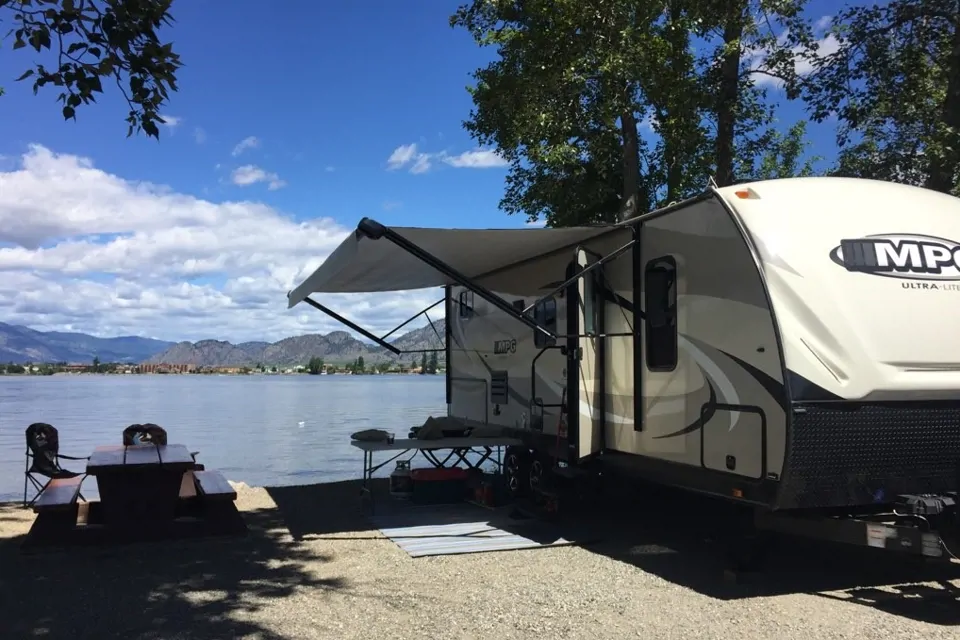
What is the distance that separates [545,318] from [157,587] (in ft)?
14.9

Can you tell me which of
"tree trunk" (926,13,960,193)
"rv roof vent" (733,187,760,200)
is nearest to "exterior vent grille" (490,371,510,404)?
"rv roof vent" (733,187,760,200)

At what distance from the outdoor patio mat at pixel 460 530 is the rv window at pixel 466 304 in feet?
10.4

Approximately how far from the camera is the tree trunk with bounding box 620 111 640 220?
1166 cm

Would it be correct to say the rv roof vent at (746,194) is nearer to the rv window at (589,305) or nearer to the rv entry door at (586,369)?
the rv entry door at (586,369)

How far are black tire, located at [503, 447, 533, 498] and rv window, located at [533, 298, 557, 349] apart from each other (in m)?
1.31

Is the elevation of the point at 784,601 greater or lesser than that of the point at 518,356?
A: lesser

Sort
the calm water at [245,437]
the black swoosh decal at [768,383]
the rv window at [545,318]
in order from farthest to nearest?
the calm water at [245,437], the rv window at [545,318], the black swoosh decal at [768,383]

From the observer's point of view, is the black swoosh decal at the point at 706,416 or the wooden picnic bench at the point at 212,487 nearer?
the black swoosh decal at the point at 706,416

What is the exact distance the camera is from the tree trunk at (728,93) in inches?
447

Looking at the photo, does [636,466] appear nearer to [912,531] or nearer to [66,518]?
[912,531]

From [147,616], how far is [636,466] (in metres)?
3.86

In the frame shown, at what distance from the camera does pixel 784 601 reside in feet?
17.6

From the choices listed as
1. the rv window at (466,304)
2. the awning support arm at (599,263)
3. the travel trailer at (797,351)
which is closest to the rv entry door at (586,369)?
the awning support arm at (599,263)

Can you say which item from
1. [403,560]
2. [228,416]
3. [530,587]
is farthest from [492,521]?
[228,416]
